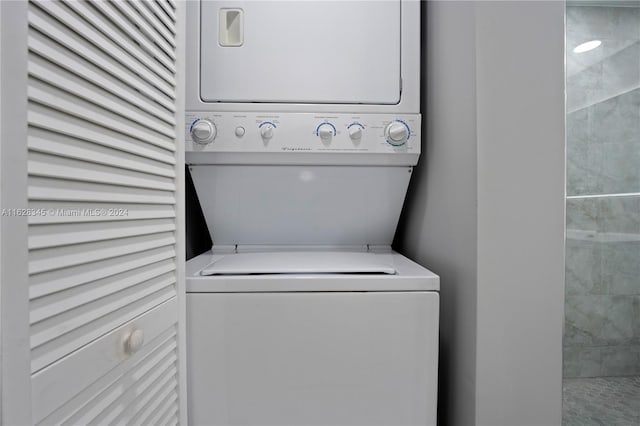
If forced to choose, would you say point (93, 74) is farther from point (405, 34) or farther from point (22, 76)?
point (405, 34)

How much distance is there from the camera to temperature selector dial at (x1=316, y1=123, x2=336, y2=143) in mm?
1247

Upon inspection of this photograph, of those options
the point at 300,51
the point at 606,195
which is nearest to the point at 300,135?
the point at 300,51

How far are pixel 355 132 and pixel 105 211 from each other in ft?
2.80

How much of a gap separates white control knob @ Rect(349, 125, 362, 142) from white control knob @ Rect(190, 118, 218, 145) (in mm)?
483

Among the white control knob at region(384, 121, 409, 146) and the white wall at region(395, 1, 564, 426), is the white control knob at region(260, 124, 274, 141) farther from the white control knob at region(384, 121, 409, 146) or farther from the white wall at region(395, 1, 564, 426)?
the white wall at region(395, 1, 564, 426)

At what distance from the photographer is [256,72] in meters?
1.26

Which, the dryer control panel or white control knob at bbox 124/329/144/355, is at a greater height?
the dryer control panel

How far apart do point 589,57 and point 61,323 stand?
2.66m

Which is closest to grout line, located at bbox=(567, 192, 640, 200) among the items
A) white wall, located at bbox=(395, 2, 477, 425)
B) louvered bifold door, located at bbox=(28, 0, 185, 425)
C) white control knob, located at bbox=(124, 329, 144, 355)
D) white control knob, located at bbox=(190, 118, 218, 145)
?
white wall, located at bbox=(395, 2, 477, 425)

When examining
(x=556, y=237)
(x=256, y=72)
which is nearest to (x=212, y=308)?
(x=256, y=72)

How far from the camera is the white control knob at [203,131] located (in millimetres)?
1207

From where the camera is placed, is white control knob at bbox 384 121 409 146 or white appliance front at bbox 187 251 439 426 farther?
white control knob at bbox 384 121 409 146

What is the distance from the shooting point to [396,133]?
1246mm

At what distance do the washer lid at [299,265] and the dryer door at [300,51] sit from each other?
57 cm
